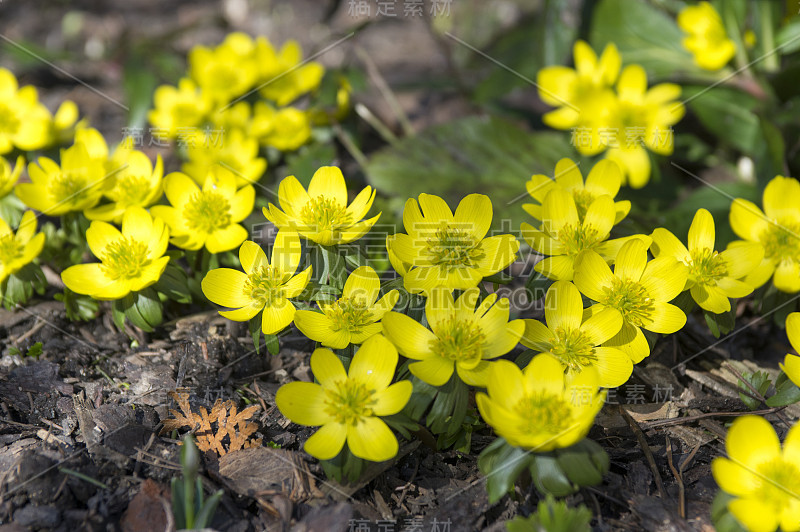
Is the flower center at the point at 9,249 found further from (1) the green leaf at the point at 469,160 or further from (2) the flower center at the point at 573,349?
(2) the flower center at the point at 573,349

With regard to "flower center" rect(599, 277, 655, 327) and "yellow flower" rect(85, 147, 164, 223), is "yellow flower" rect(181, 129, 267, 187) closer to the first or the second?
"yellow flower" rect(85, 147, 164, 223)

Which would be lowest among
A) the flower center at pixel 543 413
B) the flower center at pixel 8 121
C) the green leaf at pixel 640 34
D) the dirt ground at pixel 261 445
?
the dirt ground at pixel 261 445

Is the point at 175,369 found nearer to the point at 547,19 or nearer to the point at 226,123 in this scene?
the point at 226,123

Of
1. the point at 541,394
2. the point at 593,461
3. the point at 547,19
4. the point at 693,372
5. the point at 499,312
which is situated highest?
the point at 547,19

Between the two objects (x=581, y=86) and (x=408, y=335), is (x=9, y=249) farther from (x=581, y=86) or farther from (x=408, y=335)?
(x=581, y=86)

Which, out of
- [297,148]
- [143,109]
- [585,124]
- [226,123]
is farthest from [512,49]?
[143,109]

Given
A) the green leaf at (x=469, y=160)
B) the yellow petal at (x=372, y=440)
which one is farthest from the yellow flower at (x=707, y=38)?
the yellow petal at (x=372, y=440)

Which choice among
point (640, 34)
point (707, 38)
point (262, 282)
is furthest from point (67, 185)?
point (640, 34)
